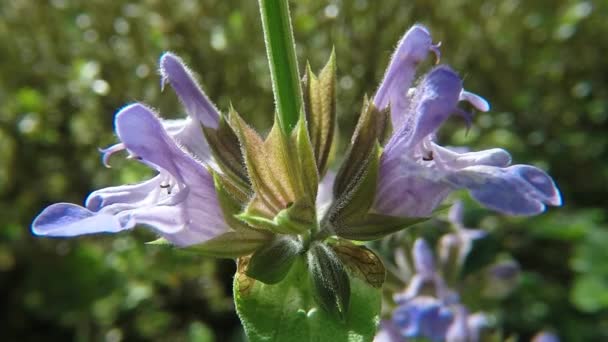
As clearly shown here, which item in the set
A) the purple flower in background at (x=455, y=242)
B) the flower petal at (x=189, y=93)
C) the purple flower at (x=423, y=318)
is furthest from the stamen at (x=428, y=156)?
the purple flower in background at (x=455, y=242)

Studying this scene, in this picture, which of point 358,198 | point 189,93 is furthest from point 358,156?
point 189,93

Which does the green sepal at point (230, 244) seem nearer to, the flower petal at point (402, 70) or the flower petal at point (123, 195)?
the flower petal at point (123, 195)

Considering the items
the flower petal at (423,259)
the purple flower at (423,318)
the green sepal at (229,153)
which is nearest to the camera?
the green sepal at (229,153)

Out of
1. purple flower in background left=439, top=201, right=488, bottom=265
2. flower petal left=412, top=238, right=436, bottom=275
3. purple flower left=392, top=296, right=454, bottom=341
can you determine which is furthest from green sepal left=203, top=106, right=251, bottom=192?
purple flower in background left=439, top=201, right=488, bottom=265

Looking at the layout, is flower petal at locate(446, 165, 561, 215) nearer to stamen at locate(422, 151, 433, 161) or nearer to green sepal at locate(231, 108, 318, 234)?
stamen at locate(422, 151, 433, 161)

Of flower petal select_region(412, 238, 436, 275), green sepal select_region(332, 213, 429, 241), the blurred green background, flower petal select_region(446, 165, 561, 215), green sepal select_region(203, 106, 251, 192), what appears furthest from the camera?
the blurred green background

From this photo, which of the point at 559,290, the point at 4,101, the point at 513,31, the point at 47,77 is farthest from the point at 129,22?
the point at 559,290
